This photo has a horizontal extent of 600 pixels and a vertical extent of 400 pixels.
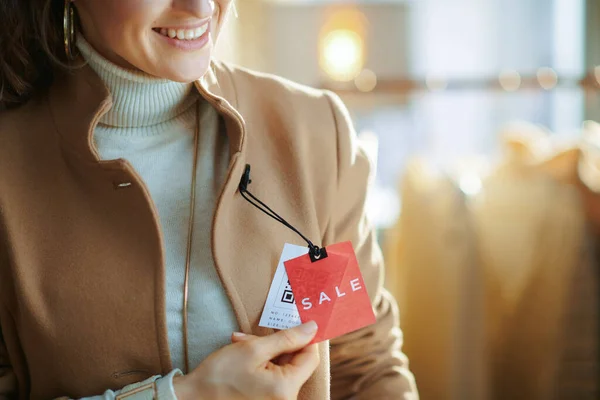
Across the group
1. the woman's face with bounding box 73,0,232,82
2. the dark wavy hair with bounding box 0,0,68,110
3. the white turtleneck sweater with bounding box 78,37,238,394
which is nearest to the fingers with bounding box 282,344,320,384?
the white turtleneck sweater with bounding box 78,37,238,394

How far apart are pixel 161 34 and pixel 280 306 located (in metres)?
0.41

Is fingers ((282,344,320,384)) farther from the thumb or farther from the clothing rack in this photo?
the clothing rack

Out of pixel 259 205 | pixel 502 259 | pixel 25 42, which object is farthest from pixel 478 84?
pixel 25 42

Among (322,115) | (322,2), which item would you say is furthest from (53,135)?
(322,2)

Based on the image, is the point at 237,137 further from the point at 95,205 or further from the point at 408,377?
the point at 408,377

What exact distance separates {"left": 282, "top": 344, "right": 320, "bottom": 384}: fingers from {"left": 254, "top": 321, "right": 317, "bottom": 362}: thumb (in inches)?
0.4

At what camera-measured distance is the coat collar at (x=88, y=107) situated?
99cm

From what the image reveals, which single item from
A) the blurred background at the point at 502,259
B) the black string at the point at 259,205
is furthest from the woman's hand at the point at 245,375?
the blurred background at the point at 502,259

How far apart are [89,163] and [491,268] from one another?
1424 millimetres

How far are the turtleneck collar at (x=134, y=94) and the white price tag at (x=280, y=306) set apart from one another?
11.2 inches

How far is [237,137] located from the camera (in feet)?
3.30

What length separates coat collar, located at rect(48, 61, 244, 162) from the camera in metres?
0.99

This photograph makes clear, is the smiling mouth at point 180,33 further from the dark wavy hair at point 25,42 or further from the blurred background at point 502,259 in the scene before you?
the blurred background at point 502,259

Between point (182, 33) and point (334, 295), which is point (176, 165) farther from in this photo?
point (334, 295)
